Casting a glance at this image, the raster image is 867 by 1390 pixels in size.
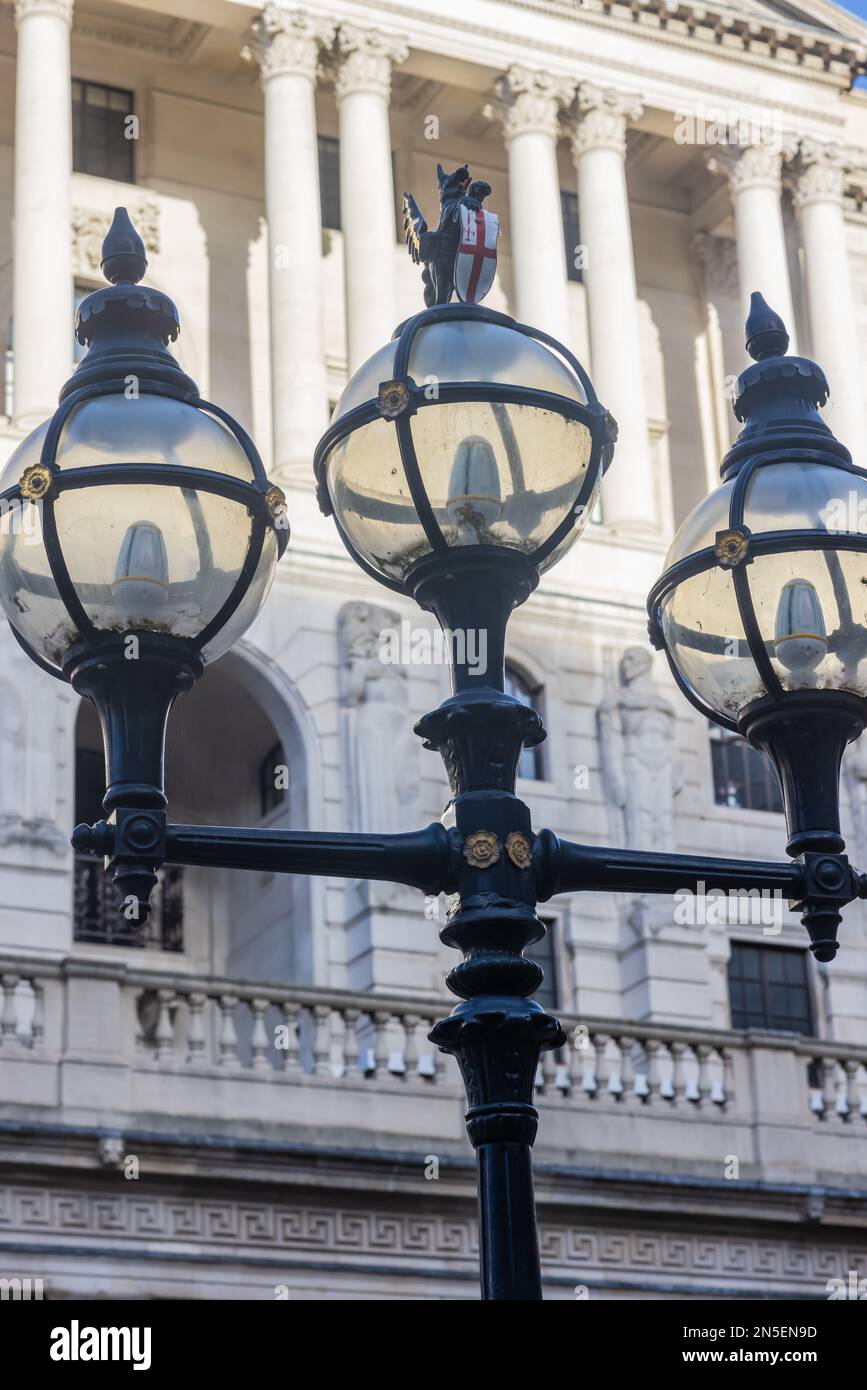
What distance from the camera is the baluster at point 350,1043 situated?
2569cm

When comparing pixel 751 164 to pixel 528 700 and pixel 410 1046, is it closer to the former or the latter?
pixel 528 700

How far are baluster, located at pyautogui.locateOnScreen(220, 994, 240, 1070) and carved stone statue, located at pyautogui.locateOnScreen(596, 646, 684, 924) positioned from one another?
335 inches

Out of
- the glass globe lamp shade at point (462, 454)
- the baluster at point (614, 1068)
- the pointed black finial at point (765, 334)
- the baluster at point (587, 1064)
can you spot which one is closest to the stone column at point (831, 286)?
the baluster at point (614, 1068)

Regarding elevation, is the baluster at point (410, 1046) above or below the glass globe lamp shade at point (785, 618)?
above

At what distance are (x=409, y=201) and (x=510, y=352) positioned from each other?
1168 mm

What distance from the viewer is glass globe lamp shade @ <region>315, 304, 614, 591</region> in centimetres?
721

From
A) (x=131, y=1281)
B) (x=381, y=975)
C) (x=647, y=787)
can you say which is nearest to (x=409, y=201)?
(x=131, y=1281)

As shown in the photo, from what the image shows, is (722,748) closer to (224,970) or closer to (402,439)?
(224,970)

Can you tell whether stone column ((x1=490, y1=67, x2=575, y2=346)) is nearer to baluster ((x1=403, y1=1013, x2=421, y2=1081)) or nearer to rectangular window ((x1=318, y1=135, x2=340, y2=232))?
rectangular window ((x1=318, y1=135, x2=340, y2=232))

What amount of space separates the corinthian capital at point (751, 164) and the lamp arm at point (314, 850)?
3438 centimetres

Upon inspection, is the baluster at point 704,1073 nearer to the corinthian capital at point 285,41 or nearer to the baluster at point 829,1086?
the baluster at point 829,1086

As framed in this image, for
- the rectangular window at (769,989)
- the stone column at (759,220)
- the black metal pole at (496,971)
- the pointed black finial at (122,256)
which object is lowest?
the black metal pole at (496,971)

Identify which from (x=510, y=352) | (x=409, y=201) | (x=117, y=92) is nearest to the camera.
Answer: (x=510, y=352)

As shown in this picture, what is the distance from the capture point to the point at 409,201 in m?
8.42
